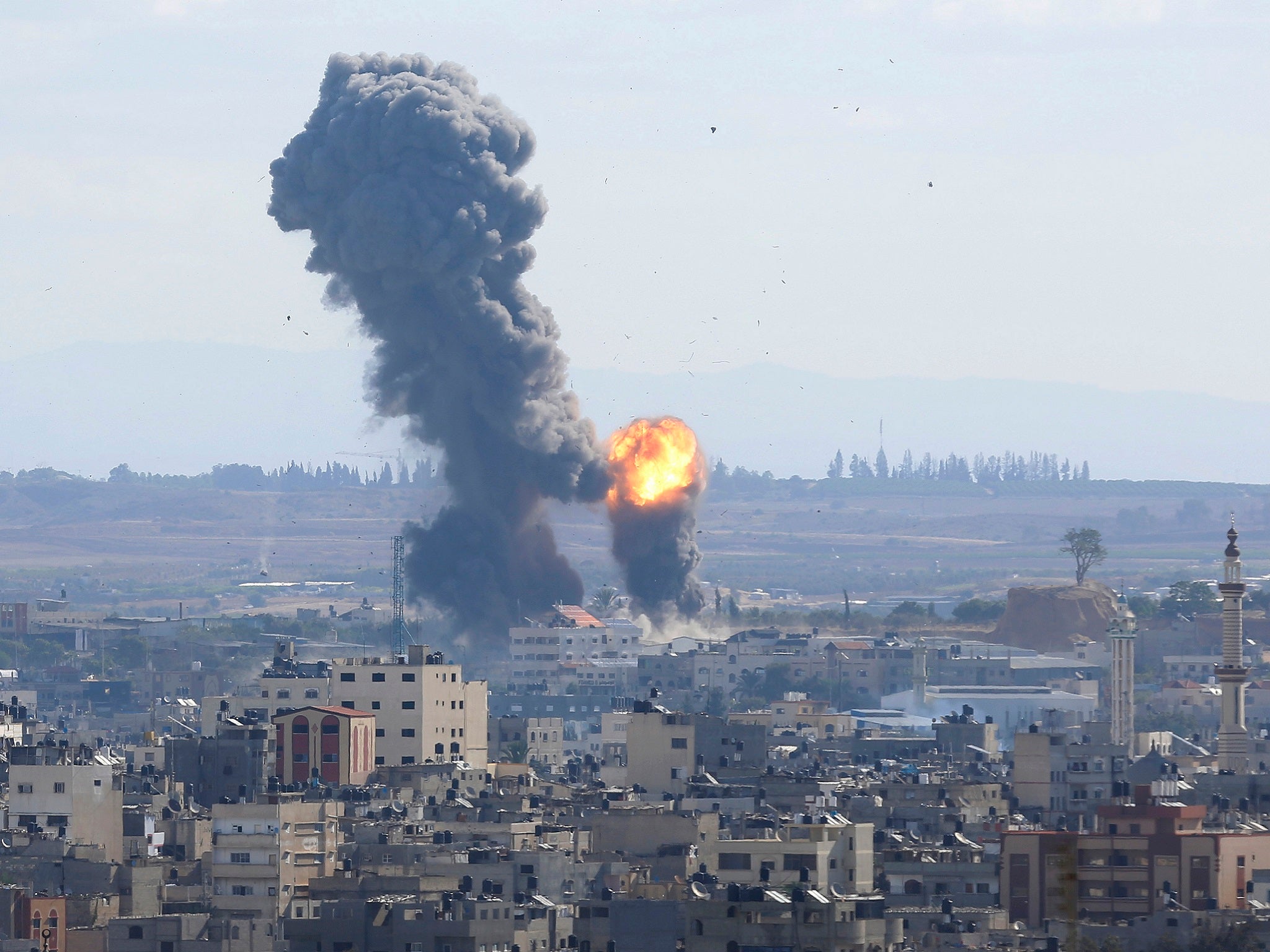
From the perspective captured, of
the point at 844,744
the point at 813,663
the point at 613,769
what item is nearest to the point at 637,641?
the point at 813,663

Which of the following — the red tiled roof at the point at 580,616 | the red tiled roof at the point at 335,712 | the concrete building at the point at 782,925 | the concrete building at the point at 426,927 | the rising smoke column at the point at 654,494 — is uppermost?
the rising smoke column at the point at 654,494

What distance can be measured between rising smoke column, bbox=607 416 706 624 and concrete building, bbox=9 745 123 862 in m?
80.5

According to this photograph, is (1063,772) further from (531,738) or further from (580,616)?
(580,616)

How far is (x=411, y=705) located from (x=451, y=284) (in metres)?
46.7

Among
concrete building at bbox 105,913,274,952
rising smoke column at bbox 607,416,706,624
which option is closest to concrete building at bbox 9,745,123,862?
concrete building at bbox 105,913,274,952

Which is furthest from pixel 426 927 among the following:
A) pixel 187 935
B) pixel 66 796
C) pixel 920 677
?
pixel 920 677

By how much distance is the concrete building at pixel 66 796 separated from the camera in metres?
82.4

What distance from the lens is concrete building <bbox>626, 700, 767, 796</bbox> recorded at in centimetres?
10256

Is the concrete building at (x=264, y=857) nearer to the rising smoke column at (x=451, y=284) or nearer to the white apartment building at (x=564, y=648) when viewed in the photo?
the rising smoke column at (x=451, y=284)

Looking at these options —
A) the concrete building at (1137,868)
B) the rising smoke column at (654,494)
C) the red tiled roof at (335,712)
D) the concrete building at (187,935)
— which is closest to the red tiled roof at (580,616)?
the rising smoke column at (654,494)

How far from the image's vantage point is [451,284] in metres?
158

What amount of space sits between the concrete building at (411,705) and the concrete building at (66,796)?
85.5 ft

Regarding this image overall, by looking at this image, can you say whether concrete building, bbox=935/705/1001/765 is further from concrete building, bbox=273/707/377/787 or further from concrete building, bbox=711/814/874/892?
concrete building, bbox=711/814/874/892

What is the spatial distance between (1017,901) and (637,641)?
121 m
